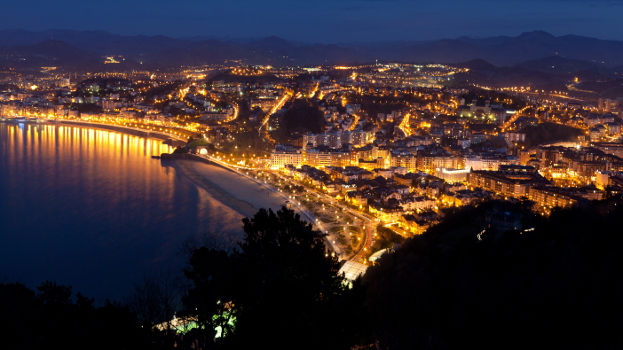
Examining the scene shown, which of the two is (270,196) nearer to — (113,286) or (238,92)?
(113,286)

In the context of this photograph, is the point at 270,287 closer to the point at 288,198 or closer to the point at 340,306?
the point at 340,306

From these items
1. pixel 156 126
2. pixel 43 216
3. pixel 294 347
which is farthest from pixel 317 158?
pixel 294 347

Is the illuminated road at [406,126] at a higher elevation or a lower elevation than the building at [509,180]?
higher

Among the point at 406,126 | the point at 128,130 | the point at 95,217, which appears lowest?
the point at 95,217

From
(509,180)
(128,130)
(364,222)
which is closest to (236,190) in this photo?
(364,222)

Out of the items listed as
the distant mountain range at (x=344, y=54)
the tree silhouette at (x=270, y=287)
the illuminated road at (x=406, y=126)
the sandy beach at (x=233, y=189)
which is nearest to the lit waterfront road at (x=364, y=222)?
the sandy beach at (x=233, y=189)

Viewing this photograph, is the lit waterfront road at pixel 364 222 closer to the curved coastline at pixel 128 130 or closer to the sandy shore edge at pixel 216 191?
the sandy shore edge at pixel 216 191
